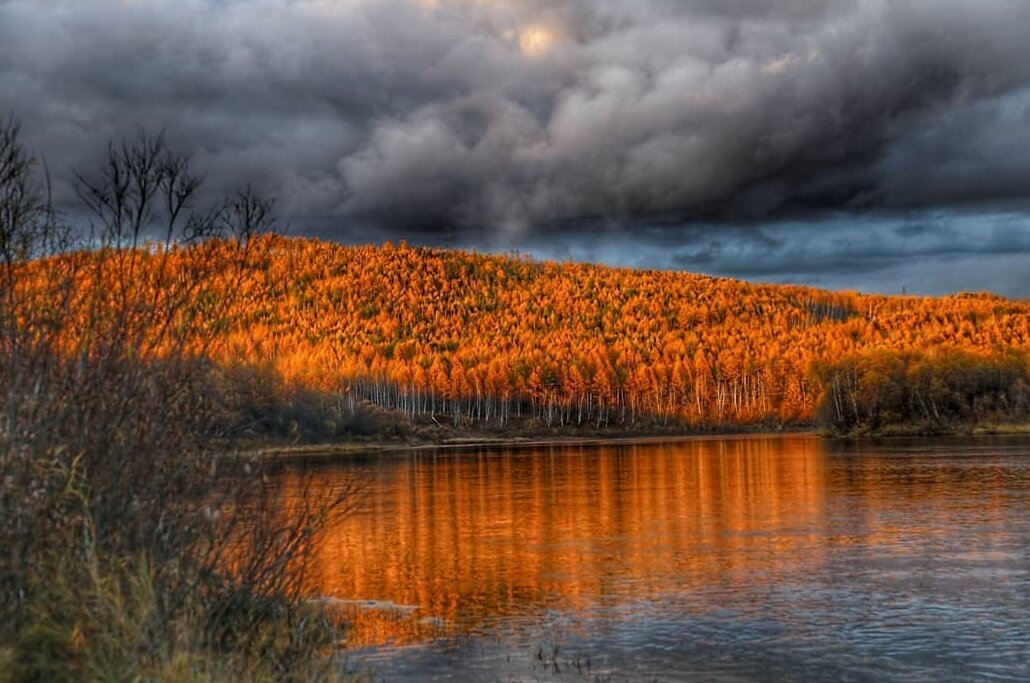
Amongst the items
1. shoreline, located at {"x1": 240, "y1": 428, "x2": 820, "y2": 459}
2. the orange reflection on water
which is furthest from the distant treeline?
the orange reflection on water

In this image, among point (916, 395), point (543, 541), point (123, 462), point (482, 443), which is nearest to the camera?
point (123, 462)

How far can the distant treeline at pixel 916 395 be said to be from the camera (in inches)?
6024

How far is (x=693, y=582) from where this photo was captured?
1217 inches

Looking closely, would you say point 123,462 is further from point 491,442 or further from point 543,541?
point 491,442

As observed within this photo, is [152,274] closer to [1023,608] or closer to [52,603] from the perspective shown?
[52,603]

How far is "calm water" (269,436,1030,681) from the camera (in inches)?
851

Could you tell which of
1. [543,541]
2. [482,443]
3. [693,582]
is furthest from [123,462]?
[482,443]

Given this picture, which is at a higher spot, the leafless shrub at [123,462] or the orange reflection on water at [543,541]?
the leafless shrub at [123,462]

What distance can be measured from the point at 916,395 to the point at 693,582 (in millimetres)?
135428

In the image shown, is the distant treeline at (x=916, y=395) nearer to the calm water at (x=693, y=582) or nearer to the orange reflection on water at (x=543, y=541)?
the orange reflection on water at (x=543, y=541)

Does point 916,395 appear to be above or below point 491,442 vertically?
above

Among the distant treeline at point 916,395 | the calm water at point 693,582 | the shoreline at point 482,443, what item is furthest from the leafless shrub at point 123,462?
the distant treeline at point 916,395

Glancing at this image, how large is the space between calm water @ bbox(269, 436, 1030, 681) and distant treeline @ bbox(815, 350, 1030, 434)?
93408 mm

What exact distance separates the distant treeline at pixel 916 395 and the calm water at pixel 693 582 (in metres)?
93.4
